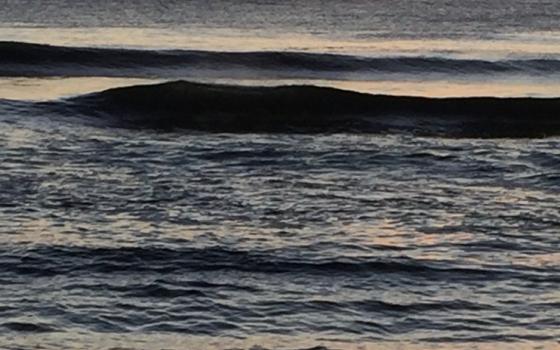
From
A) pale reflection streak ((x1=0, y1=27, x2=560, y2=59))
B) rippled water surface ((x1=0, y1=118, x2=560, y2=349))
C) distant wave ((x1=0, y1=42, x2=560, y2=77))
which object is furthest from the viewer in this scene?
pale reflection streak ((x1=0, y1=27, x2=560, y2=59))

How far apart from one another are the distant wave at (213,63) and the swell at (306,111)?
729 centimetres

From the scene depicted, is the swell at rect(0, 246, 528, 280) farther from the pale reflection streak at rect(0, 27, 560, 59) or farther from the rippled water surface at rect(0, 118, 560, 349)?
the pale reflection streak at rect(0, 27, 560, 59)

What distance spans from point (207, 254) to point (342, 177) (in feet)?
15.7

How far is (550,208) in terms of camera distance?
602 inches

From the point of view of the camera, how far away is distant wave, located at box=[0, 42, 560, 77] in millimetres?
34797

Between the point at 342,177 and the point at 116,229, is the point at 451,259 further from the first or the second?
the point at 342,177

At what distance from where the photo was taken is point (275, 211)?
48.4ft

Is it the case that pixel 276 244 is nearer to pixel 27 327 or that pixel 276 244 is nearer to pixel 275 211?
pixel 275 211

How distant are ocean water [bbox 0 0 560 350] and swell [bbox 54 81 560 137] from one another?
2.7 inches

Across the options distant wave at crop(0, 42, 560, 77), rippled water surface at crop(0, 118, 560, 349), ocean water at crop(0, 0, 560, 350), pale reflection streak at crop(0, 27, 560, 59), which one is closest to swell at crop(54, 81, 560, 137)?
ocean water at crop(0, 0, 560, 350)

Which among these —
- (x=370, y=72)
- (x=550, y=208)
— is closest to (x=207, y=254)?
(x=550, y=208)

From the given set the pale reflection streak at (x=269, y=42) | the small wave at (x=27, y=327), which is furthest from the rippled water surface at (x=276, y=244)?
the pale reflection streak at (x=269, y=42)

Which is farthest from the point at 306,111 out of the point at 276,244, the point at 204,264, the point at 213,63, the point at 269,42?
the point at 269,42

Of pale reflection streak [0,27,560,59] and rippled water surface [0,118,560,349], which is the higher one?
pale reflection streak [0,27,560,59]
